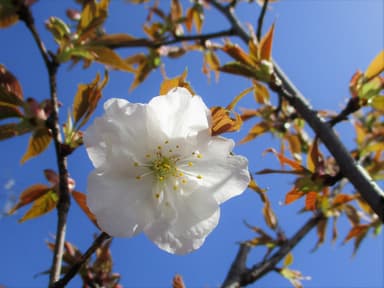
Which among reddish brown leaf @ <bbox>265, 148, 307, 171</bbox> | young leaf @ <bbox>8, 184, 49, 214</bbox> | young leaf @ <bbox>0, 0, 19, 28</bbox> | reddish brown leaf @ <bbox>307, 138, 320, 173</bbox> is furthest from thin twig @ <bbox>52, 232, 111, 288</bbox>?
young leaf @ <bbox>0, 0, 19, 28</bbox>

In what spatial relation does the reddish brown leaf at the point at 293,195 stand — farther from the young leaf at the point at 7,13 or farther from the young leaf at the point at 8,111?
the young leaf at the point at 7,13

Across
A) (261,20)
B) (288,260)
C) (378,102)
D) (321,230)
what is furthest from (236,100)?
(321,230)

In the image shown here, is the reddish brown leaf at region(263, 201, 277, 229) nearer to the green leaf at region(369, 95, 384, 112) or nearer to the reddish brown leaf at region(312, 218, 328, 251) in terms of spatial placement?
the reddish brown leaf at region(312, 218, 328, 251)

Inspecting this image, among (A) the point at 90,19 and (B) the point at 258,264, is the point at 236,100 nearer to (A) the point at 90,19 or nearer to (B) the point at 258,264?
(A) the point at 90,19

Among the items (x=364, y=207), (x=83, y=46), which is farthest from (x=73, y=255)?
(x=364, y=207)

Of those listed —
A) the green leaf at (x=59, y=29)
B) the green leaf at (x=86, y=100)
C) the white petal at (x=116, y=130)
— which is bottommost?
the white petal at (x=116, y=130)

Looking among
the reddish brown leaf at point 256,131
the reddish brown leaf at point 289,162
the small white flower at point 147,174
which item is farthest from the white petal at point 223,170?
the reddish brown leaf at point 256,131

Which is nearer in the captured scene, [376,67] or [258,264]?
[376,67]
